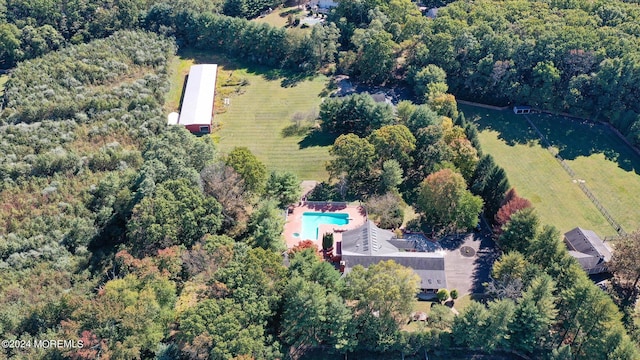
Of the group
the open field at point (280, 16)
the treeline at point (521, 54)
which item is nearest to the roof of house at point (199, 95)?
the open field at point (280, 16)

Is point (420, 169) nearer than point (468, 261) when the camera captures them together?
No

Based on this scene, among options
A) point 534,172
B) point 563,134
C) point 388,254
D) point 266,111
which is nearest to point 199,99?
point 266,111

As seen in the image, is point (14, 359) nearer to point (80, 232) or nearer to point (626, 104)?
point (80, 232)

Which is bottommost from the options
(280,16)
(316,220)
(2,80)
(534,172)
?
(2,80)

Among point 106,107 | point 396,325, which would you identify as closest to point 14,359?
point 396,325

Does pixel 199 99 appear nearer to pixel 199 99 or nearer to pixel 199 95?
pixel 199 99

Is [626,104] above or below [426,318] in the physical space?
above

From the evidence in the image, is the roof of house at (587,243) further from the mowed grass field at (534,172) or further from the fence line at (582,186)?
the fence line at (582,186)
